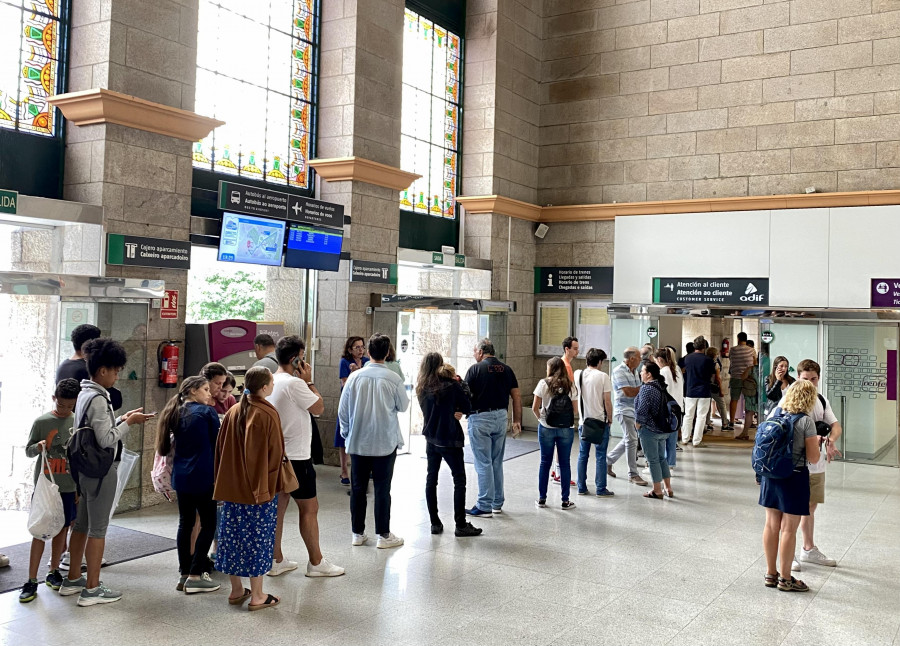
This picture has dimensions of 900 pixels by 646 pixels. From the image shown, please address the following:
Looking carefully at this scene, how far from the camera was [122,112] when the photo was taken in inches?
289

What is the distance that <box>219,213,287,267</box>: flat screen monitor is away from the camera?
8602mm

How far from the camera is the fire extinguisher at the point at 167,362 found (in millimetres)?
7750

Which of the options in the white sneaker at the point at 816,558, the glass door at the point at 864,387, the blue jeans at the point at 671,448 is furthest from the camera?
the glass door at the point at 864,387

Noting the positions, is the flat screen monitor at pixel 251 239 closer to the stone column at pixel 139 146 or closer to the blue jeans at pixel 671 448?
the stone column at pixel 139 146

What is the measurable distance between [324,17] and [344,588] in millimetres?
7796

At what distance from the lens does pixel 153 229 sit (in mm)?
7730

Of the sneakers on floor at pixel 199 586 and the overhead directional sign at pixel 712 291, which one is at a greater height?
the overhead directional sign at pixel 712 291

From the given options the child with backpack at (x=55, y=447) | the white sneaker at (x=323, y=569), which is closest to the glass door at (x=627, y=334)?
the white sneaker at (x=323, y=569)

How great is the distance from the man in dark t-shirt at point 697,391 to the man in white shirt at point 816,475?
18.6 feet

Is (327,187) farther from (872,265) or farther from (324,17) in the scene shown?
(872,265)

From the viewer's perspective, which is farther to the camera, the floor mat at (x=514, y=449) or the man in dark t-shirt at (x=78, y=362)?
the floor mat at (x=514, y=449)

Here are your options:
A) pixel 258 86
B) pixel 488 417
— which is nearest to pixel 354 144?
pixel 258 86

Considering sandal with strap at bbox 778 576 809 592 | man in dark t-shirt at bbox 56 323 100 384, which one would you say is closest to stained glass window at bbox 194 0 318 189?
man in dark t-shirt at bbox 56 323 100 384

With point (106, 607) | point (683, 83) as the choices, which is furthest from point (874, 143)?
point (106, 607)
